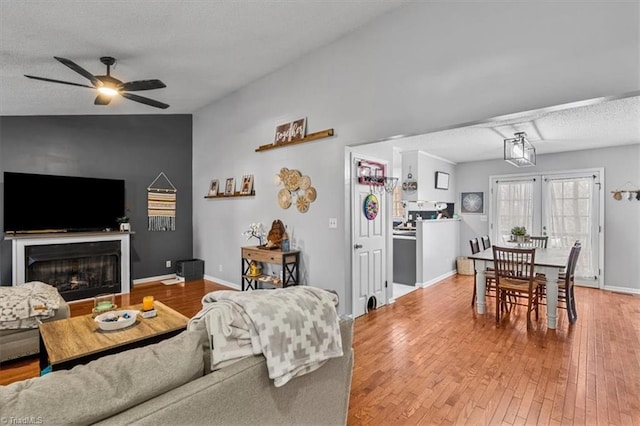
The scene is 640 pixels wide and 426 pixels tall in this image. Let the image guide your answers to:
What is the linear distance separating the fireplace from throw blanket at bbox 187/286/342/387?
14.4ft

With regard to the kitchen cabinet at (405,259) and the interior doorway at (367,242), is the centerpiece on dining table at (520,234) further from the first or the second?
the interior doorway at (367,242)

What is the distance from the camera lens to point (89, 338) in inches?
84.1

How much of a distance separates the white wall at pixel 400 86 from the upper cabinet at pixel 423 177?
8.49 feet

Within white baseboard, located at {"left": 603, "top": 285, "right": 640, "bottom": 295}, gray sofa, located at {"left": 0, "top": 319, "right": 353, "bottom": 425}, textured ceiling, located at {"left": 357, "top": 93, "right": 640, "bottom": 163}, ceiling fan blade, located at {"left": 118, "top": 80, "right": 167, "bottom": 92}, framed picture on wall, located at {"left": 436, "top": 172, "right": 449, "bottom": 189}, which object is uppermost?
ceiling fan blade, located at {"left": 118, "top": 80, "right": 167, "bottom": 92}

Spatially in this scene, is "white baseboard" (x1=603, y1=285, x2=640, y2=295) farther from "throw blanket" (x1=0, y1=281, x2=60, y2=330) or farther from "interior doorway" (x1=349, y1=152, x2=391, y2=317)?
"throw blanket" (x1=0, y1=281, x2=60, y2=330)

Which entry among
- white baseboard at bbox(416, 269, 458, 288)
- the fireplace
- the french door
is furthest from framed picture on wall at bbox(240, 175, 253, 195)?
the french door

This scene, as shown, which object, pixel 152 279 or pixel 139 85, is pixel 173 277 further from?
pixel 139 85

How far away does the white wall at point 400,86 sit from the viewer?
7.43ft

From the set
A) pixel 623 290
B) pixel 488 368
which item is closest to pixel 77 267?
pixel 488 368

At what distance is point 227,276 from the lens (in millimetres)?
5637

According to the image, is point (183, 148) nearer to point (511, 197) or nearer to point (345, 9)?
→ point (345, 9)

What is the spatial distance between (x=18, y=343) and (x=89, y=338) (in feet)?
3.92

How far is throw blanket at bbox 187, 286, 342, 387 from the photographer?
125 cm

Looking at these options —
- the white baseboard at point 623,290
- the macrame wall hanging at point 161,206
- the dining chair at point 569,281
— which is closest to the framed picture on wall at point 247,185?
the macrame wall hanging at point 161,206
